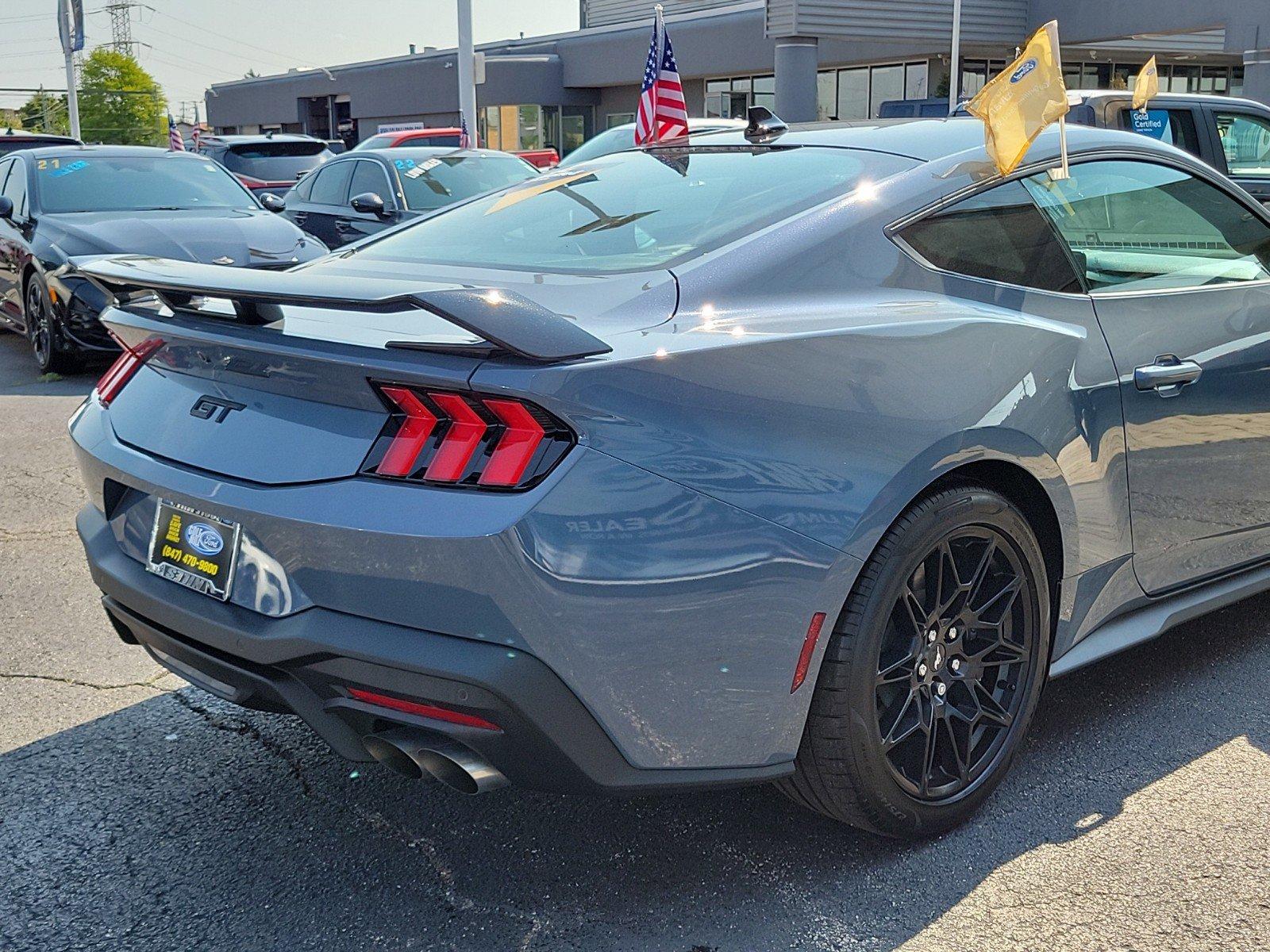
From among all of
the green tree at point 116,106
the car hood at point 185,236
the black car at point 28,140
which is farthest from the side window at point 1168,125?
the green tree at point 116,106

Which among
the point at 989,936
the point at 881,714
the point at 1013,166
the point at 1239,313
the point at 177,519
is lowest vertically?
the point at 989,936

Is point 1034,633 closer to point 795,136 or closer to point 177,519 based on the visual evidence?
point 795,136

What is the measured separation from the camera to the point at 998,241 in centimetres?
299

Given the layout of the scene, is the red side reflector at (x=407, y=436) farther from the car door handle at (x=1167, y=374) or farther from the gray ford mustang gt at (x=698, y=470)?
the car door handle at (x=1167, y=374)

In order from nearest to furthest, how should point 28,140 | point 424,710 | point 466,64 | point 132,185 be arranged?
point 424,710 < point 132,185 < point 28,140 < point 466,64

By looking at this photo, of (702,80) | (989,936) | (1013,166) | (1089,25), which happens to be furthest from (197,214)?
(702,80)

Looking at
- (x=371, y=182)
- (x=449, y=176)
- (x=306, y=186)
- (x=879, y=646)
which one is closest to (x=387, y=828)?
(x=879, y=646)

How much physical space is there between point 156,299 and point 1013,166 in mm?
1994

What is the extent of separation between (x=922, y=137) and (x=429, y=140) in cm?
1638

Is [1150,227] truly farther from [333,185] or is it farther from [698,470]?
[333,185]

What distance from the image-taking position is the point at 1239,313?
11.3ft

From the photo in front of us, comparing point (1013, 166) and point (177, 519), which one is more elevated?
point (1013, 166)

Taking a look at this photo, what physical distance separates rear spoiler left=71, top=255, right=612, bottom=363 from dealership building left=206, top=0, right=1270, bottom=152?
17.7m

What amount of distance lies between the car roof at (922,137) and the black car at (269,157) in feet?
51.8
